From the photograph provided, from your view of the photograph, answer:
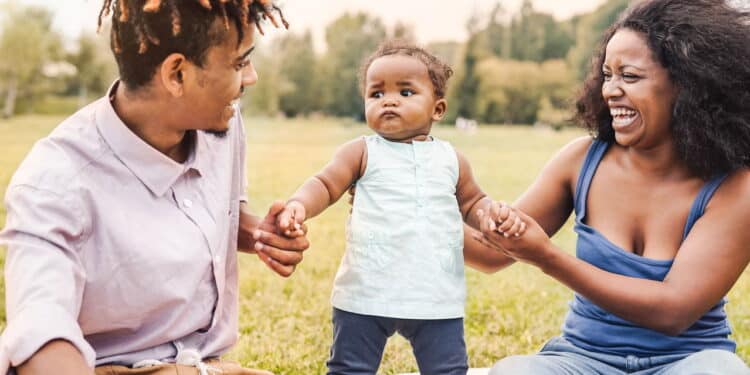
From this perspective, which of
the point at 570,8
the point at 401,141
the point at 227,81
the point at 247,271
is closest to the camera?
the point at 227,81

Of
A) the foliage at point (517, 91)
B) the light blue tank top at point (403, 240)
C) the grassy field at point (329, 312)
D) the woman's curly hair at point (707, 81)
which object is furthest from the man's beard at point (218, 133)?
the foliage at point (517, 91)

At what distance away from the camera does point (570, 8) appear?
42250mm

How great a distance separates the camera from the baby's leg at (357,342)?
2.83 m

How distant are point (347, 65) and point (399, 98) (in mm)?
31833

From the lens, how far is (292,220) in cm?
260

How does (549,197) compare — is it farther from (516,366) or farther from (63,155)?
(63,155)

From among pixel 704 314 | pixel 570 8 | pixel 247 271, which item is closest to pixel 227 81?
pixel 704 314

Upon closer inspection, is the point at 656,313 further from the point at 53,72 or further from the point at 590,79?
the point at 53,72

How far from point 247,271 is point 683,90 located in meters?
4.53

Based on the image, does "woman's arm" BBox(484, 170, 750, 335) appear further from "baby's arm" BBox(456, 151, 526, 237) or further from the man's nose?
the man's nose

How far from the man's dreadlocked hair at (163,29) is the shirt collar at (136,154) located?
0.12 m

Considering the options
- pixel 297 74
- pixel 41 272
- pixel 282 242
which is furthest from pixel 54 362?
pixel 297 74

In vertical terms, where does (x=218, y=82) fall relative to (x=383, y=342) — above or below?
above

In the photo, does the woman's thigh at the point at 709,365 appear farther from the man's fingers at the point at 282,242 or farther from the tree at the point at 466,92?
the tree at the point at 466,92
